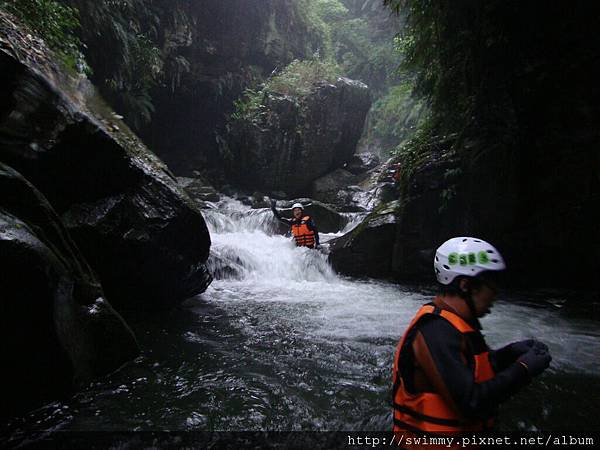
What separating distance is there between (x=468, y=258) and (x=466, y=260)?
2 centimetres

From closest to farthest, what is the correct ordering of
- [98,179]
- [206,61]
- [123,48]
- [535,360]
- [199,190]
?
[535,360] < [98,179] < [123,48] < [199,190] < [206,61]

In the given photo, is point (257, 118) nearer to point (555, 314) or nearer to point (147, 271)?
point (147, 271)

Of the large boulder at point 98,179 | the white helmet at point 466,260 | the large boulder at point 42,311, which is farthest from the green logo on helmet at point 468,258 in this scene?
the large boulder at point 98,179

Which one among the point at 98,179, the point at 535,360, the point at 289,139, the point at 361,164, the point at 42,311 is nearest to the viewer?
the point at 535,360

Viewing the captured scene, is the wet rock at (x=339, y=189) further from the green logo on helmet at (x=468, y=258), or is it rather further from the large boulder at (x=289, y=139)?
the green logo on helmet at (x=468, y=258)

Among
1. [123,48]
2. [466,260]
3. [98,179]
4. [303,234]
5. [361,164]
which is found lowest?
[466,260]

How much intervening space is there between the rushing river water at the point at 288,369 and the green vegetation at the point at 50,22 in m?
4.72

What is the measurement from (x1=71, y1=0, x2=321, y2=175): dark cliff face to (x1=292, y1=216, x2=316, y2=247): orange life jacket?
802 centimetres

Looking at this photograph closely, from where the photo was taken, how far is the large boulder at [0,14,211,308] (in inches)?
179

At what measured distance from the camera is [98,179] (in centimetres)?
542

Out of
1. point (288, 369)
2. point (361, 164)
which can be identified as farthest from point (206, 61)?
point (288, 369)

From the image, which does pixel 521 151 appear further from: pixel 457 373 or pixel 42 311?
pixel 42 311

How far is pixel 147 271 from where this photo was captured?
589 cm

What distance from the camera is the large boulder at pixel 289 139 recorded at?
674 inches
